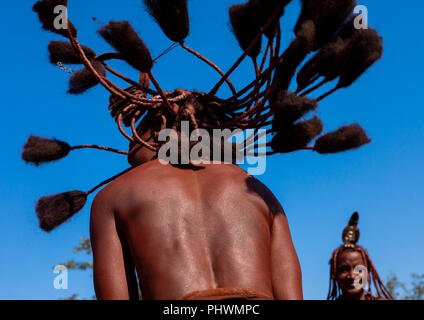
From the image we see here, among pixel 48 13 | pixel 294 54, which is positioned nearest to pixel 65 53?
pixel 48 13

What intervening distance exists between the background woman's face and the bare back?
3.26 m

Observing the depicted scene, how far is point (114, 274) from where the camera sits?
2.86 m

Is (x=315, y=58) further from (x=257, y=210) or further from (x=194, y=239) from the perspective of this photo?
(x=194, y=239)

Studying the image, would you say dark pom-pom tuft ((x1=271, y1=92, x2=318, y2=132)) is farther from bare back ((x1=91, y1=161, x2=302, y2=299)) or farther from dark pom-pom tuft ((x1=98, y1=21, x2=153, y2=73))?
dark pom-pom tuft ((x1=98, y1=21, x2=153, y2=73))

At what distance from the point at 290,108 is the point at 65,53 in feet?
4.77

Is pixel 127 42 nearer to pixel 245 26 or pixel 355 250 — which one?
pixel 245 26

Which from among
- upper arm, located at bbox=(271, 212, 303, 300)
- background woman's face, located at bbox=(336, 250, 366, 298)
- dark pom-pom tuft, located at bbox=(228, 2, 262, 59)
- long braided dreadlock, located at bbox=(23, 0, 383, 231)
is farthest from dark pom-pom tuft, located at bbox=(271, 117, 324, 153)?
background woman's face, located at bbox=(336, 250, 366, 298)

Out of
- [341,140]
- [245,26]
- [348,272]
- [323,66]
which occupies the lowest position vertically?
[348,272]

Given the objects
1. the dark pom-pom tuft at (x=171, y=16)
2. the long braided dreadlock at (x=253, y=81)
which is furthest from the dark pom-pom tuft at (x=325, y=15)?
the dark pom-pom tuft at (x=171, y=16)

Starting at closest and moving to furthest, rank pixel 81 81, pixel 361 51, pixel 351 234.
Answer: pixel 361 51, pixel 81 81, pixel 351 234

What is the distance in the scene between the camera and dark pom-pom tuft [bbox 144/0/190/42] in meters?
3.03

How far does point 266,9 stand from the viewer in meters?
3.07

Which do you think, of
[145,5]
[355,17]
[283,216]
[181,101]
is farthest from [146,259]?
[355,17]

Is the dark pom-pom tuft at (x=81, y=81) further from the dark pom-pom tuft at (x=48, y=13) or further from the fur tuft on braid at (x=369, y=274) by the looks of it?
the fur tuft on braid at (x=369, y=274)
